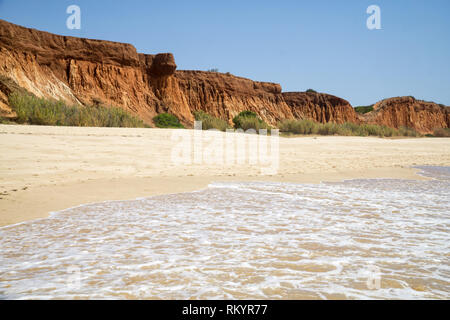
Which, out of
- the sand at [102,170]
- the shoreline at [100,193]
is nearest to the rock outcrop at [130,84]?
the sand at [102,170]

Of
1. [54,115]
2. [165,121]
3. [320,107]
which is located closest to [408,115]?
[320,107]

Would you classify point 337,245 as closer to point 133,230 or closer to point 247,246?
point 247,246

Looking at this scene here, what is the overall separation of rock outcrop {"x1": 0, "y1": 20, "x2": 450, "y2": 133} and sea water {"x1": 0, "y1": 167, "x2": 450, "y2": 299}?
721 inches

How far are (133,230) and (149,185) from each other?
3.17m

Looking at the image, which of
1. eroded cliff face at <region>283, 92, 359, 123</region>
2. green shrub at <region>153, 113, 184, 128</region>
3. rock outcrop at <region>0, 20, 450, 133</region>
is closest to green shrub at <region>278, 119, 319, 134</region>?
green shrub at <region>153, 113, 184, 128</region>

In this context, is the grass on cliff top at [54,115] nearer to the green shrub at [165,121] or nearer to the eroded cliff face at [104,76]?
the eroded cliff face at [104,76]

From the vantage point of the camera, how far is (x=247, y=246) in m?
3.01

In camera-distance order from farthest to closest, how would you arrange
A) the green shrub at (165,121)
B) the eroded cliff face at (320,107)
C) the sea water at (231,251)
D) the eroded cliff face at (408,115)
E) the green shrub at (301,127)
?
the eroded cliff face at (408,115) → the eroded cliff face at (320,107) → the green shrub at (165,121) → the green shrub at (301,127) → the sea water at (231,251)

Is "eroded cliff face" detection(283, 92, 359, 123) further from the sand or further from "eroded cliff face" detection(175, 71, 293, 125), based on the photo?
the sand

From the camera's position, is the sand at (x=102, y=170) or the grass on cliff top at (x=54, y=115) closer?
the sand at (x=102, y=170)

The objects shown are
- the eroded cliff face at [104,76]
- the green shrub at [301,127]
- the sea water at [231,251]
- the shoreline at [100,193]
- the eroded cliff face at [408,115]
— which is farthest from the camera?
the eroded cliff face at [408,115]

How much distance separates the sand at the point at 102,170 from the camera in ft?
17.5

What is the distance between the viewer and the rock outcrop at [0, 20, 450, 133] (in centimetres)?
2742
